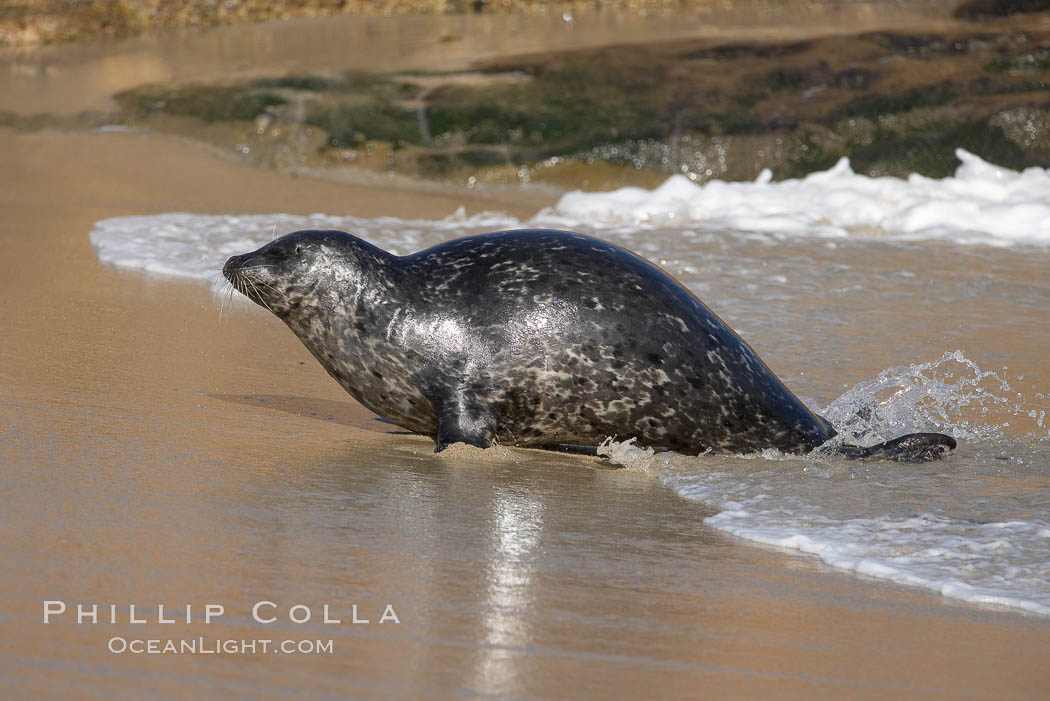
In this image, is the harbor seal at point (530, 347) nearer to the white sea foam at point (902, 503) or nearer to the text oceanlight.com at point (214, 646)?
the white sea foam at point (902, 503)

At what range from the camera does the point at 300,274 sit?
490cm

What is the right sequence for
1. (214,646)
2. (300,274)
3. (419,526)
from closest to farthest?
(214,646) < (419,526) < (300,274)

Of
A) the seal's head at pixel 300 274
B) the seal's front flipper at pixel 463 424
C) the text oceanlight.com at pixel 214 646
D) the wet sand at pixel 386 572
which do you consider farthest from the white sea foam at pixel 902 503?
the text oceanlight.com at pixel 214 646

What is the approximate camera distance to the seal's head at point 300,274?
489cm

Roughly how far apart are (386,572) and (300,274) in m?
1.99

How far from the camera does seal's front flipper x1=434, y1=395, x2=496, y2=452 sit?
4586mm

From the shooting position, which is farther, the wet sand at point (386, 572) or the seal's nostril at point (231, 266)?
the seal's nostril at point (231, 266)

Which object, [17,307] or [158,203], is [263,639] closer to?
[17,307]

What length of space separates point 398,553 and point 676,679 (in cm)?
94

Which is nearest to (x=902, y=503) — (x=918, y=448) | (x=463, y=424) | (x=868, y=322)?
(x=918, y=448)

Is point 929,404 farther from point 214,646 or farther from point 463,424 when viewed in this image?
point 214,646

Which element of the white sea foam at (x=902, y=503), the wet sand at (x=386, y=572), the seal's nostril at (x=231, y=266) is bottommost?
the white sea foam at (x=902, y=503)

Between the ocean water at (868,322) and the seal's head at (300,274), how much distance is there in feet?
3.87

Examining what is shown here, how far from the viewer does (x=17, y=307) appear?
642cm
